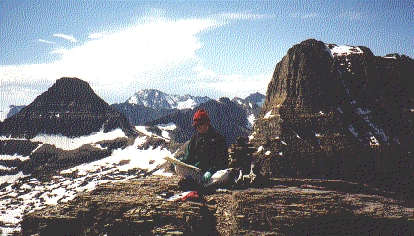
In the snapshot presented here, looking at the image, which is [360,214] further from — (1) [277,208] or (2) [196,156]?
(2) [196,156]

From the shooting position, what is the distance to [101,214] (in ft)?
19.0

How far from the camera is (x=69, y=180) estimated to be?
128m

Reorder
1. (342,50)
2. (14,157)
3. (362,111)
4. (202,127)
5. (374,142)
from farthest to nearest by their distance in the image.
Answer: (14,157) < (342,50) < (362,111) < (374,142) < (202,127)

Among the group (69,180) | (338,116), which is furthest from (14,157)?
(338,116)

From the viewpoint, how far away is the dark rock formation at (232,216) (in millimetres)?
5266

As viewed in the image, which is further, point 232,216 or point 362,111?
point 362,111

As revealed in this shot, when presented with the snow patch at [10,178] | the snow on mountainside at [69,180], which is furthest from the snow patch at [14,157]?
the snow patch at [10,178]

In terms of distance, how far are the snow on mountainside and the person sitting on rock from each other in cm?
7218

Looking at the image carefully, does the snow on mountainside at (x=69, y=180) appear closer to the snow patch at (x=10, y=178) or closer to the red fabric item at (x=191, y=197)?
the snow patch at (x=10, y=178)

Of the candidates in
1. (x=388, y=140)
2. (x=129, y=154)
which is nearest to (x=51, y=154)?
(x=129, y=154)

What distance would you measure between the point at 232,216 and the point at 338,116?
5944 inches

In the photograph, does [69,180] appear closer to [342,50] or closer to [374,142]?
[374,142]

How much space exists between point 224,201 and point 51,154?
8298 inches

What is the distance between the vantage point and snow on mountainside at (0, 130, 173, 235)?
3602 inches
